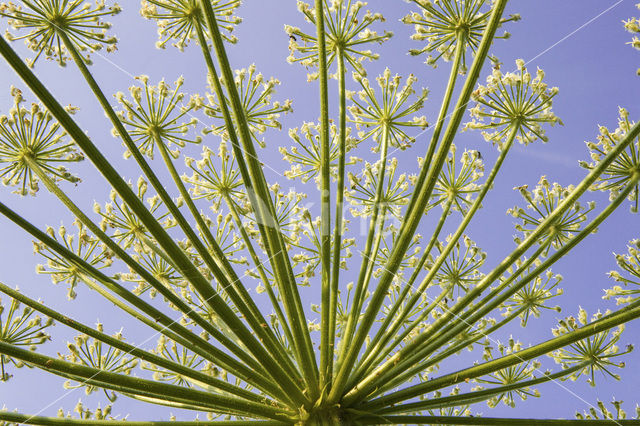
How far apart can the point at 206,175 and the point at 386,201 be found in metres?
2.87

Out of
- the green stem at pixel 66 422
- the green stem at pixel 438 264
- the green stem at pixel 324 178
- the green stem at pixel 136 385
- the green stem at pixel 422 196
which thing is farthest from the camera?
the green stem at pixel 438 264

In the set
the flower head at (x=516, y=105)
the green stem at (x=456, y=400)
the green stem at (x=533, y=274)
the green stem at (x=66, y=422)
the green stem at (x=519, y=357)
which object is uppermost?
the flower head at (x=516, y=105)

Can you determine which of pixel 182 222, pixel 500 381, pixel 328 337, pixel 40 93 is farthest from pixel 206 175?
pixel 500 381

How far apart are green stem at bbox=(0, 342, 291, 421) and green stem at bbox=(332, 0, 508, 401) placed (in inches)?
39.5

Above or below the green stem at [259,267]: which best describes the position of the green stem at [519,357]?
below

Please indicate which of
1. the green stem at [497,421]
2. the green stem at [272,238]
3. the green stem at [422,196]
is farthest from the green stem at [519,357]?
the green stem at [272,238]

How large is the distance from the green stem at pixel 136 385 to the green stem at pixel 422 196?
100 centimetres

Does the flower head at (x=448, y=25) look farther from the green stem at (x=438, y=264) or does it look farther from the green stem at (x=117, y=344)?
the green stem at (x=117, y=344)

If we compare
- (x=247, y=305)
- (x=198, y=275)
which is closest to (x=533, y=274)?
(x=247, y=305)

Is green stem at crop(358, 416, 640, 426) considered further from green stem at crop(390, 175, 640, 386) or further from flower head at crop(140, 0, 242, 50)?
flower head at crop(140, 0, 242, 50)

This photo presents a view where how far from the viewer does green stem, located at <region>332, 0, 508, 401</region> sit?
4.88 metres

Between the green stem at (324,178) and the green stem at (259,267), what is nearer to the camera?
the green stem at (324,178)

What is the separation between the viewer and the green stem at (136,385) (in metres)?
4.73

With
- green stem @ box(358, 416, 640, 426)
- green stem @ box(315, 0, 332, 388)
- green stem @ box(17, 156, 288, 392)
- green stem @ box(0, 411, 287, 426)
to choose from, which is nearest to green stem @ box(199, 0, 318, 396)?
green stem @ box(315, 0, 332, 388)
